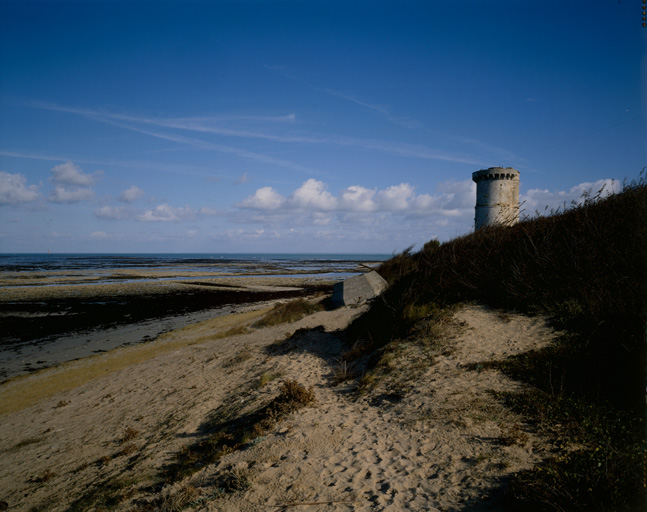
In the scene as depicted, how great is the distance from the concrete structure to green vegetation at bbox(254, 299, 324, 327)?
4.64 feet

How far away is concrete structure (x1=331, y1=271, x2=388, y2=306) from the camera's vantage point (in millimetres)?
20688

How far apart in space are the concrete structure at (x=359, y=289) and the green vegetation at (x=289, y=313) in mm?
1413

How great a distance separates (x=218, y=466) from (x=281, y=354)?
259 inches

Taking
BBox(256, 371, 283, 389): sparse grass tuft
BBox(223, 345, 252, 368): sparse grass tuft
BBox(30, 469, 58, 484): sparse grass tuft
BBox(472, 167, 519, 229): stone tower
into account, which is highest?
BBox(472, 167, 519, 229): stone tower

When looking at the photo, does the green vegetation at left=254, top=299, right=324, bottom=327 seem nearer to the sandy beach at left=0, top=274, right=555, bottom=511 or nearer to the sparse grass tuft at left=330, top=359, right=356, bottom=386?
the sandy beach at left=0, top=274, right=555, bottom=511

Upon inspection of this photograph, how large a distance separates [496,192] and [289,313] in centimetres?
1491

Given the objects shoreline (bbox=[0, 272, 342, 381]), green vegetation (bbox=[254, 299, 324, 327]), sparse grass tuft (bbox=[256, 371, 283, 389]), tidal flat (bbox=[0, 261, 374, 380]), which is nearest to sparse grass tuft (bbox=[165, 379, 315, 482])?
sparse grass tuft (bbox=[256, 371, 283, 389])

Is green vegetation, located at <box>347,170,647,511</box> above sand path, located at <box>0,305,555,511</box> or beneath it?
above

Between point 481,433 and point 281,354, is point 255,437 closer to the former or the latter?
point 481,433

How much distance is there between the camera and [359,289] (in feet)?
69.8

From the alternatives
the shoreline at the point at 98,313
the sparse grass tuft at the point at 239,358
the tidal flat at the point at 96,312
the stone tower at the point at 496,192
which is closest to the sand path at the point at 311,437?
the sparse grass tuft at the point at 239,358

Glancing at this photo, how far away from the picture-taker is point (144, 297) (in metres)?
32.8

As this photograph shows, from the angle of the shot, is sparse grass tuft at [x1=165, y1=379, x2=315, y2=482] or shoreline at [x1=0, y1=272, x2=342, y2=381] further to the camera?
shoreline at [x1=0, y1=272, x2=342, y2=381]

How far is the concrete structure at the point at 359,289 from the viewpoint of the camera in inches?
814
